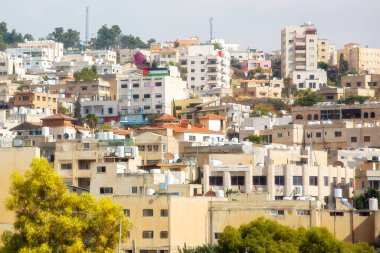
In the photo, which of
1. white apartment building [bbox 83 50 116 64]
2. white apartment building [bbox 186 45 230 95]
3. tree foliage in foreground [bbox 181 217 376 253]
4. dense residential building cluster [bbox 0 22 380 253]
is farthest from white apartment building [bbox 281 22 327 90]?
tree foliage in foreground [bbox 181 217 376 253]

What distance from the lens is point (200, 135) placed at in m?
87.6

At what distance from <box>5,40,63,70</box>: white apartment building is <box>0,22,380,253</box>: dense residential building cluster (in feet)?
→ 0.80

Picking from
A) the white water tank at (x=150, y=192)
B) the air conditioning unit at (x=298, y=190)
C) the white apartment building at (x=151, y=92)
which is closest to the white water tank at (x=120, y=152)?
the white water tank at (x=150, y=192)

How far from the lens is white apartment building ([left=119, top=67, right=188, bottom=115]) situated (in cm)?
11106

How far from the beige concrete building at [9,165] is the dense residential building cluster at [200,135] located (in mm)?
85

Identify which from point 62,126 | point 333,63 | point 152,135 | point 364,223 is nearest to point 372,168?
point 152,135

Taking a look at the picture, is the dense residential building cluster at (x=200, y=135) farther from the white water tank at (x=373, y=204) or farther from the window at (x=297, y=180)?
the white water tank at (x=373, y=204)

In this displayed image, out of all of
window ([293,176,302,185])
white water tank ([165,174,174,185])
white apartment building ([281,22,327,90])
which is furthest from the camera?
white apartment building ([281,22,327,90])

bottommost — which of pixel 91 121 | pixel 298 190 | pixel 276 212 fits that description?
pixel 276 212

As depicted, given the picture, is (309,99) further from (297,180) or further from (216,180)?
(216,180)

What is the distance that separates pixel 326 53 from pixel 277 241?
Result: 332 feet

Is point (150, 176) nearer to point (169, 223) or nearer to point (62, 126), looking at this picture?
point (169, 223)

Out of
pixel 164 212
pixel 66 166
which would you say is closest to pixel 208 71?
pixel 66 166

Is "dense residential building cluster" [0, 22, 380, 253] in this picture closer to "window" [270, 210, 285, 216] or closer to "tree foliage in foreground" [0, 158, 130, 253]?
"window" [270, 210, 285, 216]
